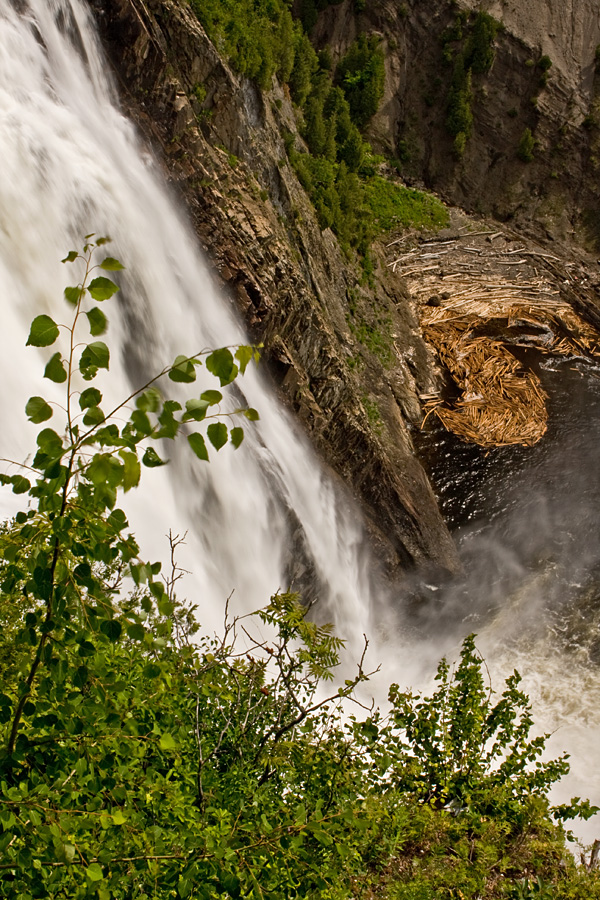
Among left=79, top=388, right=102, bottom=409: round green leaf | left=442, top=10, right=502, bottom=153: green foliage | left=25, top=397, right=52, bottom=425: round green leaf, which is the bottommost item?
left=25, top=397, right=52, bottom=425: round green leaf

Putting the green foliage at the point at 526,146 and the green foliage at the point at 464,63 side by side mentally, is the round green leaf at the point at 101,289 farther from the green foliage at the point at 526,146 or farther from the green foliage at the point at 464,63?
the green foliage at the point at 526,146

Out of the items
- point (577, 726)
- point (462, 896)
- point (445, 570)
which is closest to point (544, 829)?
point (462, 896)

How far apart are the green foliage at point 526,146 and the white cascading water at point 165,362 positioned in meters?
22.8

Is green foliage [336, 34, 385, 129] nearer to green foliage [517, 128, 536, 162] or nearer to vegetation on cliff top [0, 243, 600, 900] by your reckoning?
green foliage [517, 128, 536, 162]

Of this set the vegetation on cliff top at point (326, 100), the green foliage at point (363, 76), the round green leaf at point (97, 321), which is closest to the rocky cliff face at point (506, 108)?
the green foliage at point (363, 76)

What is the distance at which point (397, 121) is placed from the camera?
32188 millimetres

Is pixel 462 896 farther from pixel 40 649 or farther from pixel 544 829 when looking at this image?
pixel 40 649

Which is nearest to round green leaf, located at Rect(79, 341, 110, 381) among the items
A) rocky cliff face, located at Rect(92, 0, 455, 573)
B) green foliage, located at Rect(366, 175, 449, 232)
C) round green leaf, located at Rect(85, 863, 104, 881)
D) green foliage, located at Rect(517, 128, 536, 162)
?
round green leaf, located at Rect(85, 863, 104, 881)

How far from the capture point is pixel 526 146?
30781mm

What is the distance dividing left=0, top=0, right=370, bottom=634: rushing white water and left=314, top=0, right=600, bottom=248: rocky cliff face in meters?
21.9

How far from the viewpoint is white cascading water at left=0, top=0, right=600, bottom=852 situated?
963 centimetres

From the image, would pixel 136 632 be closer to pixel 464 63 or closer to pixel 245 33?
pixel 245 33

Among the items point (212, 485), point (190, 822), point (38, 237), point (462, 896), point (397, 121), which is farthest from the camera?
point (397, 121)

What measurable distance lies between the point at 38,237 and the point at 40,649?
28.9 ft
